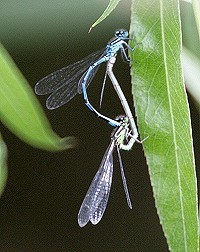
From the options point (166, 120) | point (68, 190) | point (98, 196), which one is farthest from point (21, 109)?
point (68, 190)

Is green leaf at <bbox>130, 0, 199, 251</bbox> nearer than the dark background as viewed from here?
Yes

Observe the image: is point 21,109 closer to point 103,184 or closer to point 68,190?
point 103,184

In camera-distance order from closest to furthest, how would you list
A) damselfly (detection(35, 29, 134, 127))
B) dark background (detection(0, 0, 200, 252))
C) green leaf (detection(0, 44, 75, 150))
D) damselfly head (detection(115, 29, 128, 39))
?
green leaf (detection(0, 44, 75, 150)) → damselfly head (detection(115, 29, 128, 39)) → damselfly (detection(35, 29, 134, 127)) → dark background (detection(0, 0, 200, 252))

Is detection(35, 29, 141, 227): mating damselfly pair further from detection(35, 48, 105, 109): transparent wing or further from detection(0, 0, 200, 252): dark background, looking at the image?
detection(0, 0, 200, 252): dark background

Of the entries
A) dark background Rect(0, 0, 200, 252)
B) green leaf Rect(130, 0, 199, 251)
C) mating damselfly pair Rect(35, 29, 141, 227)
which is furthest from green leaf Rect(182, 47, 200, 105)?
dark background Rect(0, 0, 200, 252)

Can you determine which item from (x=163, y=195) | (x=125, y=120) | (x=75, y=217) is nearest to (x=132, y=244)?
(x=75, y=217)

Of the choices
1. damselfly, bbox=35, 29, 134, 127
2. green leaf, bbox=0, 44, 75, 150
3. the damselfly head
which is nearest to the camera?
green leaf, bbox=0, 44, 75, 150
